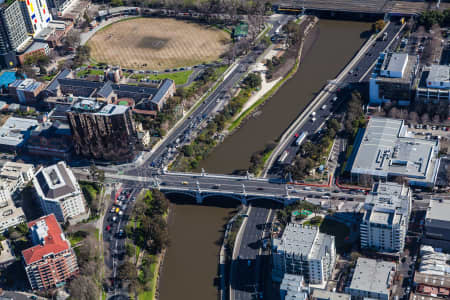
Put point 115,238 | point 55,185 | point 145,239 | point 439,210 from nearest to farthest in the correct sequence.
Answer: point 439,210
point 145,239
point 115,238
point 55,185

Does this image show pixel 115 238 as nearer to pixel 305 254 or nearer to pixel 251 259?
pixel 251 259

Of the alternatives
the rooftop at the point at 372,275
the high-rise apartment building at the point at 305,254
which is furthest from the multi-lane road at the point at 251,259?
the rooftop at the point at 372,275

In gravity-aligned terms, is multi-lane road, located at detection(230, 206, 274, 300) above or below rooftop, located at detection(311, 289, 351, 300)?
below

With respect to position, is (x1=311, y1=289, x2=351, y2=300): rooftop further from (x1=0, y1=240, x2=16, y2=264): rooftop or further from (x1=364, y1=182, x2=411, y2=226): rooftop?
(x1=0, y1=240, x2=16, y2=264): rooftop

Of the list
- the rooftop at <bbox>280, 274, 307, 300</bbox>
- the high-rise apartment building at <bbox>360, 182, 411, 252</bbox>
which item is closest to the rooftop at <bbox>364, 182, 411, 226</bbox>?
the high-rise apartment building at <bbox>360, 182, 411, 252</bbox>

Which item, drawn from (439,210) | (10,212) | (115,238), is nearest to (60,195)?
(10,212)

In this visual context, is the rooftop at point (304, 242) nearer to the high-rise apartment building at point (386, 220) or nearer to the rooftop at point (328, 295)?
the rooftop at point (328, 295)

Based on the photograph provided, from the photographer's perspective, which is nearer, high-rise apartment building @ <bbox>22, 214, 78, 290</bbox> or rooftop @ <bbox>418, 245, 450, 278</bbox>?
rooftop @ <bbox>418, 245, 450, 278</bbox>

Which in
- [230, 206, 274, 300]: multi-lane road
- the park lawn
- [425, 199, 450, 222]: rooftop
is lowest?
the park lawn
